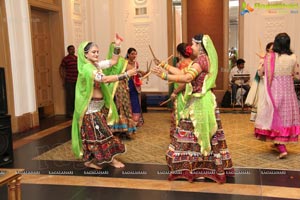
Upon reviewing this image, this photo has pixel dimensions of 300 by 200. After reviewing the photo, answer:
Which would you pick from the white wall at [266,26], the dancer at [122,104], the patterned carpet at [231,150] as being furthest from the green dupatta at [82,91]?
the white wall at [266,26]

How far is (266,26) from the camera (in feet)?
26.9

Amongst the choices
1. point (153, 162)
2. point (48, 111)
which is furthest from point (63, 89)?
point (153, 162)

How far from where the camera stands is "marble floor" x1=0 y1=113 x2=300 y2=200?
3.02m

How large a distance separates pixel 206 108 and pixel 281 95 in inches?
46.4

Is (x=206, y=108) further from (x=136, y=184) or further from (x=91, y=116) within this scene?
(x=91, y=116)

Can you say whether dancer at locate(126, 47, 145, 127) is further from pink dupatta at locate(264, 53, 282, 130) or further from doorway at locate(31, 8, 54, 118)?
doorway at locate(31, 8, 54, 118)

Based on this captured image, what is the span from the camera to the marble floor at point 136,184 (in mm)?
3021

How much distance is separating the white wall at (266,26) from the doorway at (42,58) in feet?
15.1

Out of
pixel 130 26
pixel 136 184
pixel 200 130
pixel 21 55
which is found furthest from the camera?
pixel 130 26

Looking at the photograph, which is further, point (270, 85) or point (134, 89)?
point (134, 89)

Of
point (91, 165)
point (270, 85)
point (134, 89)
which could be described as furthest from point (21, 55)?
point (270, 85)

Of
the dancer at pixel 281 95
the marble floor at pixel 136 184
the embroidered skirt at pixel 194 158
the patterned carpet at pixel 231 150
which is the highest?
the dancer at pixel 281 95

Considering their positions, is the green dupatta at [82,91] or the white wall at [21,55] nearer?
the green dupatta at [82,91]

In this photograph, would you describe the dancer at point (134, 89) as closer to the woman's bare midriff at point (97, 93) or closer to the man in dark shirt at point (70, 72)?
the woman's bare midriff at point (97, 93)
